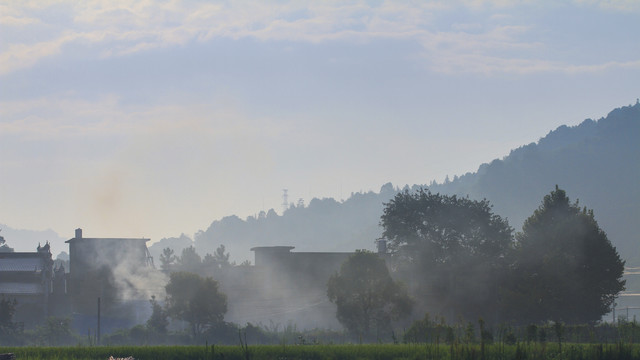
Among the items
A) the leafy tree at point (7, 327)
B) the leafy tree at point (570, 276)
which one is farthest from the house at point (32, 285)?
the leafy tree at point (570, 276)

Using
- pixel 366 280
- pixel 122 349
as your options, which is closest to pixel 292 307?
pixel 366 280

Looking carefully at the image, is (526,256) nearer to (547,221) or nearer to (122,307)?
(547,221)

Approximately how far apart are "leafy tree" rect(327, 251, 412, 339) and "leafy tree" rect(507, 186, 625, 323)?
10.0m

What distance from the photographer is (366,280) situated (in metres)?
52.6

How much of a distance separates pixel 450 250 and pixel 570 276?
17119 millimetres

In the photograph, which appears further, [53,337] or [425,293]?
[425,293]

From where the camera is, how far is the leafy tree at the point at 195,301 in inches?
2148

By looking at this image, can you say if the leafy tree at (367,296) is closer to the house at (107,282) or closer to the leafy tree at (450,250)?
the leafy tree at (450,250)

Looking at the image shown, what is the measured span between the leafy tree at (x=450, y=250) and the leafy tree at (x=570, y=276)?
6.53m

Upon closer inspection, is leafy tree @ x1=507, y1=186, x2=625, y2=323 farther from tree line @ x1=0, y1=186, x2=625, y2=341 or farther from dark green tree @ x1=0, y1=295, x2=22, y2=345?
dark green tree @ x1=0, y1=295, x2=22, y2=345

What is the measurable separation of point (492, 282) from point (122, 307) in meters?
35.0

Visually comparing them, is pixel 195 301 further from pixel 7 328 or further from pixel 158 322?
pixel 7 328

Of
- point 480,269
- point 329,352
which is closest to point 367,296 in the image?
point 480,269

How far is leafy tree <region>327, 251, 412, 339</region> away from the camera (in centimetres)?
5228
